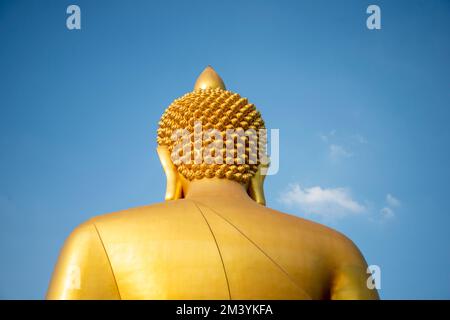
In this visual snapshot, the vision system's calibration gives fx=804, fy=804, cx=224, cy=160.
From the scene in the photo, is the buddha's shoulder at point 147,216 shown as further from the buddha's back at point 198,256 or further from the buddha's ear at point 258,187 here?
the buddha's ear at point 258,187

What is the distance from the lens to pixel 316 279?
6445 millimetres

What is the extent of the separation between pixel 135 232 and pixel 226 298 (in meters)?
0.89

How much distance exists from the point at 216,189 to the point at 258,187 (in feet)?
1.95

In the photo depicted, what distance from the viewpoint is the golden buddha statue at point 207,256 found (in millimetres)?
6031

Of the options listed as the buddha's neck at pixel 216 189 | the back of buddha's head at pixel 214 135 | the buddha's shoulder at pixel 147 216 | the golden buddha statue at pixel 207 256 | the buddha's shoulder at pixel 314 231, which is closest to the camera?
the golden buddha statue at pixel 207 256

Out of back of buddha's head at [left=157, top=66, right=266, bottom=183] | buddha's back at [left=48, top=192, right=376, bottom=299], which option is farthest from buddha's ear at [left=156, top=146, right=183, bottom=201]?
buddha's back at [left=48, top=192, right=376, bottom=299]

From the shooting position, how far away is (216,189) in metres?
7.32

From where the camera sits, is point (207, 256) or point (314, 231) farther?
point (314, 231)

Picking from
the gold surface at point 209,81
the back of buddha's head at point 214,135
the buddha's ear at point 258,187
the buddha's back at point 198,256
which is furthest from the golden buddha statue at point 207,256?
the gold surface at point 209,81

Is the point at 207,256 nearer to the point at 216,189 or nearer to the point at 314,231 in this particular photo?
the point at 314,231

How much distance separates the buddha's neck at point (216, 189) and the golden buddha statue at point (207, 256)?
0.04m

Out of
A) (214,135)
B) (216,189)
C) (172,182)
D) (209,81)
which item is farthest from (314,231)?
(209,81)
